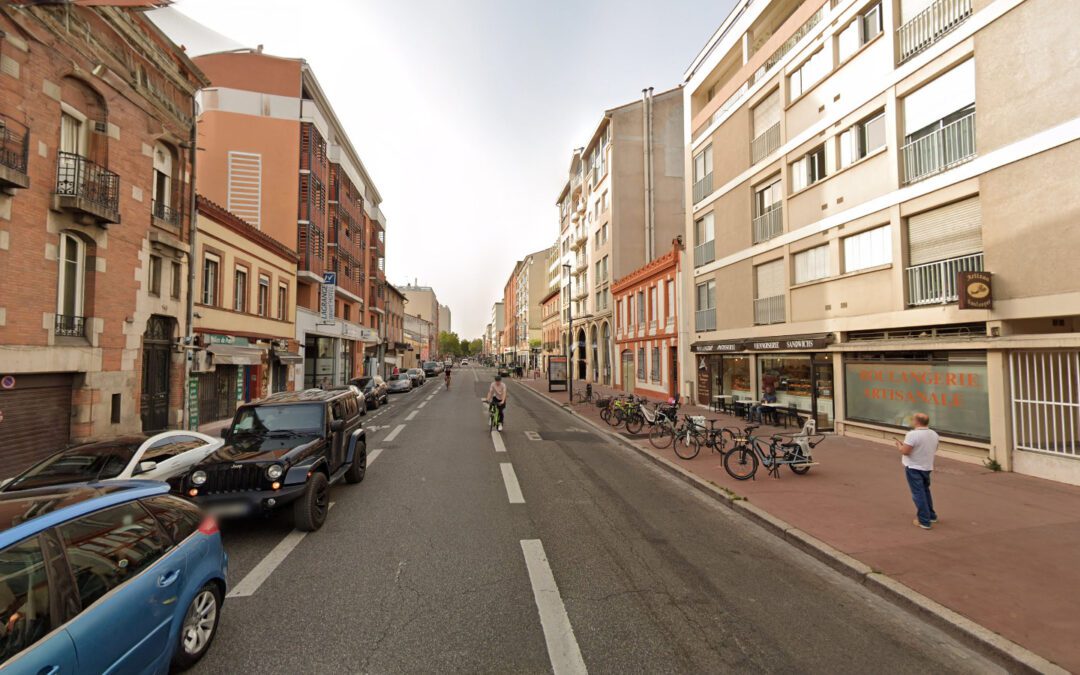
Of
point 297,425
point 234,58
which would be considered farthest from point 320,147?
point 297,425

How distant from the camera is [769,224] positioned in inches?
706

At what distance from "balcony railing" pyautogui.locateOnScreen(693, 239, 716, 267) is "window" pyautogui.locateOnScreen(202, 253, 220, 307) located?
20.9 metres

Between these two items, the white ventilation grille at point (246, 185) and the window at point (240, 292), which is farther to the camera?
the white ventilation grille at point (246, 185)

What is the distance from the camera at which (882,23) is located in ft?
42.5

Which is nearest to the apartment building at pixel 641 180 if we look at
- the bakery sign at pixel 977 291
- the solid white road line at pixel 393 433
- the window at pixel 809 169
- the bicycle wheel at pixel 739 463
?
the window at pixel 809 169

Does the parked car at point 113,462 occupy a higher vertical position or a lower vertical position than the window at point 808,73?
lower

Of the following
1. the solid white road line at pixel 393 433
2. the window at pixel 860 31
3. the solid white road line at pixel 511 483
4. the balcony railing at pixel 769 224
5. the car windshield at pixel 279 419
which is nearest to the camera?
the car windshield at pixel 279 419

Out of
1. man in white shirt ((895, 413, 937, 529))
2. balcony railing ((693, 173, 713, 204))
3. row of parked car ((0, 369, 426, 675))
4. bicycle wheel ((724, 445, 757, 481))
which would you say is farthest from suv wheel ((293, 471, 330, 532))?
balcony railing ((693, 173, 713, 204))

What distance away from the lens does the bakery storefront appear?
48.9 ft

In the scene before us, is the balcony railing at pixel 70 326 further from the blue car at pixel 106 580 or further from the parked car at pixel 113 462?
the blue car at pixel 106 580

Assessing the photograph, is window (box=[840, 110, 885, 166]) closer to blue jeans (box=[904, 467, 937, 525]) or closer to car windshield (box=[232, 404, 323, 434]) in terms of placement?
blue jeans (box=[904, 467, 937, 525])

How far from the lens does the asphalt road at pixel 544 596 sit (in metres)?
3.65

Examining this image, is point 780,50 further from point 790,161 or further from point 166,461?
point 166,461

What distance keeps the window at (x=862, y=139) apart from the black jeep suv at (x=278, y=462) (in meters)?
15.2
